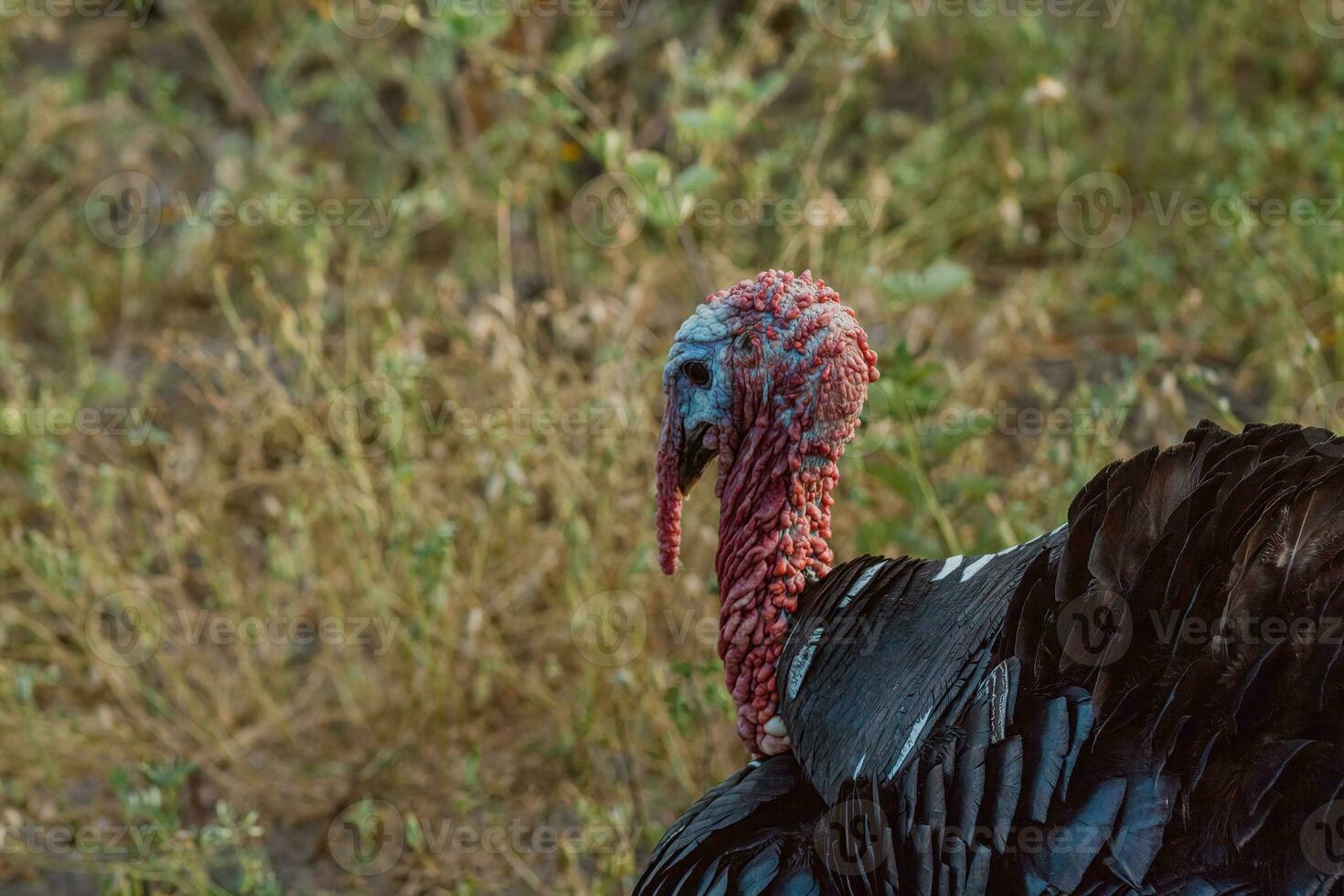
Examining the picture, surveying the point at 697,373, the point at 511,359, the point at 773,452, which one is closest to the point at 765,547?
the point at 773,452

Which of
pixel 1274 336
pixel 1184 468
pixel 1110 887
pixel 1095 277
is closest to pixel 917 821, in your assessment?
pixel 1110 887

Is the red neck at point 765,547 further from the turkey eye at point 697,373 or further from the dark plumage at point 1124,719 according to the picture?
the dark plumage at point 1124,719

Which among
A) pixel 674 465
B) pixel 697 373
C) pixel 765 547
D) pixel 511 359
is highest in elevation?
pixel 511 359

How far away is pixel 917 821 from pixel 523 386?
2.28m

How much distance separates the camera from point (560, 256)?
660 cm

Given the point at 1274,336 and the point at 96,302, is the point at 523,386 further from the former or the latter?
the point at 96,302

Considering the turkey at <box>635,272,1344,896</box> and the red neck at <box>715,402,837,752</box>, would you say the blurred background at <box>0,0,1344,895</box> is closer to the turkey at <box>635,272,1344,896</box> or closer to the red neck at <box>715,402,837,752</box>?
the red neck at <box>715,402,837,752</box>

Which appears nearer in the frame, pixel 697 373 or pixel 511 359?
pixel 697 373

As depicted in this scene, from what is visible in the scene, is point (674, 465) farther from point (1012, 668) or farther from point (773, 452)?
point (1012, 668)

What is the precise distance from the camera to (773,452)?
9.30 feet

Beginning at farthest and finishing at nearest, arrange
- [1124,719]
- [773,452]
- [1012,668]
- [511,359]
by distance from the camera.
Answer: [511,359], [773,452], [1012,668], [1124,719]

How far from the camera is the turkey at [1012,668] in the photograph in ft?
7.07

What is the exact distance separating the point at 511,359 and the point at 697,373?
57.8 inches

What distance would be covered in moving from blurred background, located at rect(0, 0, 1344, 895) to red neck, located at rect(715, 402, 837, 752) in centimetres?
65
